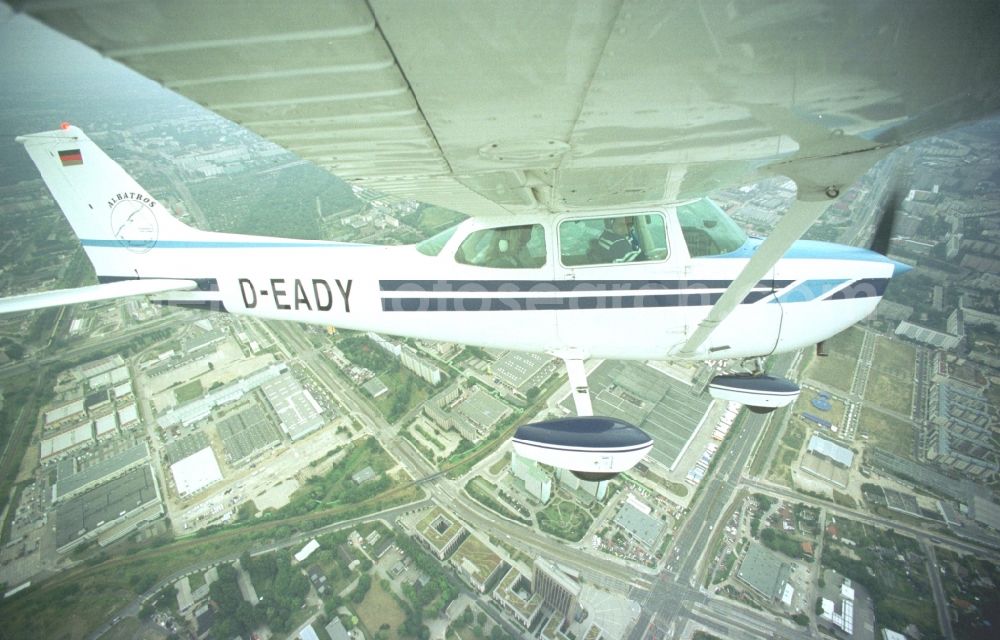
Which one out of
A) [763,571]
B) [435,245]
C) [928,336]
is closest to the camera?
[435,245]

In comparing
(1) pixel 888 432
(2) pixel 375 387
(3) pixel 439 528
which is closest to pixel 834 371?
(1) pixel 888 432

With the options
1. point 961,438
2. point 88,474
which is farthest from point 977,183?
point 88,474

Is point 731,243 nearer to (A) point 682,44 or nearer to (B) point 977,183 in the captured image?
(A) point 682,44

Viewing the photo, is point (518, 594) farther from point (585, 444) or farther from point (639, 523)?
Answer: point (585, 444)

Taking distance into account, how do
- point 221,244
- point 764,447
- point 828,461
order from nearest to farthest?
point 221,244 → point 828,461 → point 764,447

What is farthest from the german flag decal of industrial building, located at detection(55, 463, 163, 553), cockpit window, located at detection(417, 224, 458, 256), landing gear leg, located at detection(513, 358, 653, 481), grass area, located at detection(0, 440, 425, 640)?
industrial building, located at detection(55, 463, 163, 553)
